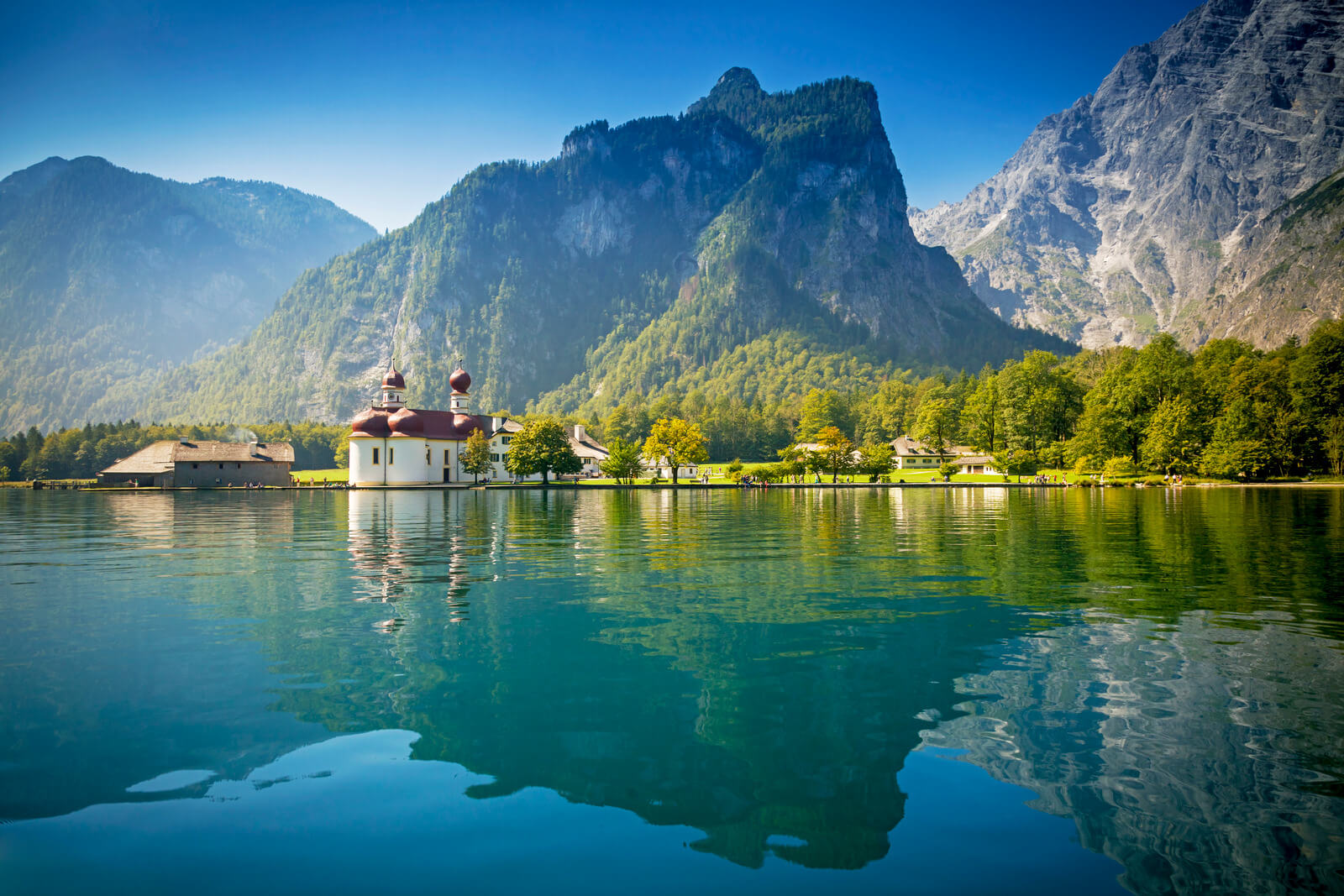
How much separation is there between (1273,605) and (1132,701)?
9.74m

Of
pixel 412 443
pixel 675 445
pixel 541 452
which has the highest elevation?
pixel 412 443

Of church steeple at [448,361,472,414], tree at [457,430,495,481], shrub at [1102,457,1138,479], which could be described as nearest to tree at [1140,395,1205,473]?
shrub at [1102,457,1138,479]

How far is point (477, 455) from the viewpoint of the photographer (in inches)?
4469

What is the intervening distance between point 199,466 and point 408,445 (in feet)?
102

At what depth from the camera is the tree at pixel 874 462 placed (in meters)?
122

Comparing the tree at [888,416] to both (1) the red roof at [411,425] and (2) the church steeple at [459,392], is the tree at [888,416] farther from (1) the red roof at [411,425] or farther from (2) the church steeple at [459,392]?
(1) the red roof at [411,425]

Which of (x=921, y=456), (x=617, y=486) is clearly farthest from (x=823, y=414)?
(x=617, y=486)

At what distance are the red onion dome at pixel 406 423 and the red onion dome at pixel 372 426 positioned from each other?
104 centimetres

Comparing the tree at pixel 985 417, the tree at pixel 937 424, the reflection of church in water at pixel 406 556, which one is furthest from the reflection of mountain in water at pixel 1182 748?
the tree at pixel 937 424

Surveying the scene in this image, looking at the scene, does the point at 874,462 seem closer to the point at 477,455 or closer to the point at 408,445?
the point at 477,455

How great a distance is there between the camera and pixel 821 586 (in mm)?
20562

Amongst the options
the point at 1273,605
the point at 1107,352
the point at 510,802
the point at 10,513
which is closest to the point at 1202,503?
the point at 1273,605

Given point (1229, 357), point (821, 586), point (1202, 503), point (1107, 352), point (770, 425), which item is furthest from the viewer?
point (770, 425)

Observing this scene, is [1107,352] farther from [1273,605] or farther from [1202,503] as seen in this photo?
[1273,605]
